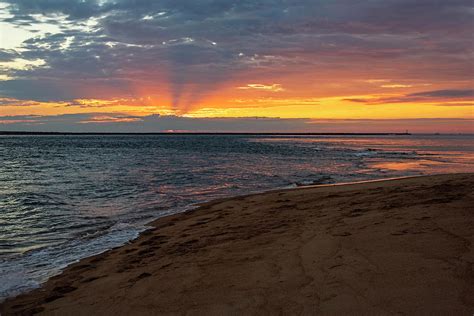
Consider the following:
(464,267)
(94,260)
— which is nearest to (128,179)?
(94,260)

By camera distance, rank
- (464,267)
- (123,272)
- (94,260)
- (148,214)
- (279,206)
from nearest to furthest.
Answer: (464,267), (123,272), (94,260), (279,206), (148,214)

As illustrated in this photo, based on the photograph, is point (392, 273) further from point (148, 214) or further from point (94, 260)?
point (148, 214)

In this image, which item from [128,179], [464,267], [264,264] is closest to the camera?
[464,267]

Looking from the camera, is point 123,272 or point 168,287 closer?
point 168,287

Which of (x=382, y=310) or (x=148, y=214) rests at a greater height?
(x=382, y=310)

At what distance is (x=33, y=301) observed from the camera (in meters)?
5.96

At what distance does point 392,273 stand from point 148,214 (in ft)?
32.9

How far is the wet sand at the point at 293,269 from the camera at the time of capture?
446 cm

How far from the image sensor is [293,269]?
18.5 ft

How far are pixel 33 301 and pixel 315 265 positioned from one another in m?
4.43

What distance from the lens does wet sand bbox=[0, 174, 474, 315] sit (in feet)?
14.6

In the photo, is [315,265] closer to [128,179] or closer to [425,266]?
[425,266]

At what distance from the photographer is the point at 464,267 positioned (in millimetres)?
4926

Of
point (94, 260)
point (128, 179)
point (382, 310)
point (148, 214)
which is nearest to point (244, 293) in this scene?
point (382, 310)
